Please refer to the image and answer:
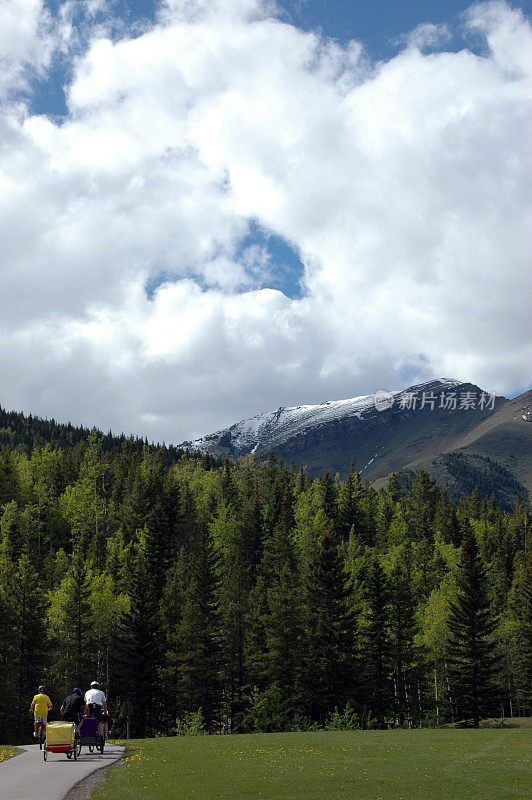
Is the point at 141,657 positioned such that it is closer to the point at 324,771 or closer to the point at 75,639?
the point at 75,639

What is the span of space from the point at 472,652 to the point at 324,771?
50.1m

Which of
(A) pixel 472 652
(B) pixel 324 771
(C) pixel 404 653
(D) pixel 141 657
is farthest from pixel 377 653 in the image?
(B) pixel 324 771

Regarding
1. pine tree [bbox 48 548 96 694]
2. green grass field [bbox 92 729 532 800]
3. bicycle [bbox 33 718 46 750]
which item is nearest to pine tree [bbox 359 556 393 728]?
pine tree [bbox 48 548 96 694]

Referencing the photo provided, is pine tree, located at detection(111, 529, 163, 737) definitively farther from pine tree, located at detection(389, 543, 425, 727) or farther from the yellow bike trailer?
the yellow bike trailer

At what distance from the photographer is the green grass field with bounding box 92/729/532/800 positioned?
16906 mm

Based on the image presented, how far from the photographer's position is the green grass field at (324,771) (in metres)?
16.9

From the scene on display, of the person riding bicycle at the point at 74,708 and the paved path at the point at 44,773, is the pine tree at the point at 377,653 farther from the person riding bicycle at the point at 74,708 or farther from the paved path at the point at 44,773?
the person riding bicycle at the point at 74,708

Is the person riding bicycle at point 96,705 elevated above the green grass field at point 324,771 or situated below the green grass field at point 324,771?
above

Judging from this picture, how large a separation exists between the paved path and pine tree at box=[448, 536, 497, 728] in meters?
47.2

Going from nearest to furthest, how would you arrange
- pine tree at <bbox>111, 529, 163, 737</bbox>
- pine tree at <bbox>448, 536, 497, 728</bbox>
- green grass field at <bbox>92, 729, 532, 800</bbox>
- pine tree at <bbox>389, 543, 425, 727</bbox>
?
green grass field at <bbox>92, 729, 532, 800</bbox> < pine tree at <bbox>389, 543, 425, 727</bbox> < pine tree at <bbox>111, 529, 163, 737</bbox> < pine tree at <bbox>448, 536, 497, 728</bbox>

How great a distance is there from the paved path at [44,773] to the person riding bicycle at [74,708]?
1.27 metres

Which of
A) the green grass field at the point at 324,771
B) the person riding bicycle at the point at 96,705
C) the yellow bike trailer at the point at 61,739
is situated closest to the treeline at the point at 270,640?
the green grass field at the point at 324,771

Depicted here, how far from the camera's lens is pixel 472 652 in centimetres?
6575

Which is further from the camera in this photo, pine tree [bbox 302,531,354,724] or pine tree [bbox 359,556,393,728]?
pine tree [bbox 359,556,393,728]
